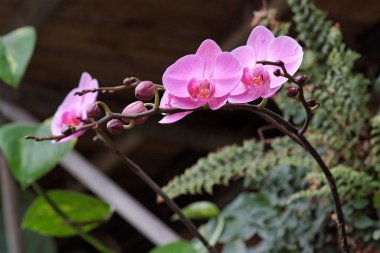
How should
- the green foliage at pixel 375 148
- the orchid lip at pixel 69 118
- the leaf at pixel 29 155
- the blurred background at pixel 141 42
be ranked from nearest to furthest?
the orchid lip at pixel 69 118, the green foliage at pixel 375 148, the leaf at pixel 29 155, the blurred background at pixel 141 42

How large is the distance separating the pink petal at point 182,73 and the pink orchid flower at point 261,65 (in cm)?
3

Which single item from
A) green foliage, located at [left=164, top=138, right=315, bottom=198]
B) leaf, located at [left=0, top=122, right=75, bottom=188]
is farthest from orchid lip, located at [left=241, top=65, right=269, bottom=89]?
leaf, located at [left=0, top=122, right=75, bottom=188]

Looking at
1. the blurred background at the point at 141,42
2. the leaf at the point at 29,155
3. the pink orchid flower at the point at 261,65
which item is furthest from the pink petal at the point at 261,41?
the blurred background at the point at 141,42

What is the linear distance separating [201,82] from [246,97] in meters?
0.04

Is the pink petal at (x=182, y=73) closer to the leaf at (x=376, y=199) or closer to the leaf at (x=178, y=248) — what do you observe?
the leaf at (x=376, y=199)

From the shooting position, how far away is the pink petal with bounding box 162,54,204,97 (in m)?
0.50

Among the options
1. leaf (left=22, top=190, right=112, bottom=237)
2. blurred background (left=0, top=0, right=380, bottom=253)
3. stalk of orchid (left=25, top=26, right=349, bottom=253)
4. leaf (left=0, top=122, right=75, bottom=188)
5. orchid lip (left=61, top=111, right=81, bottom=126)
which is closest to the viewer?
stalk of orchid (left=25, top=26, right=349, bottom=253)

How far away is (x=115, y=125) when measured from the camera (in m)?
0.51

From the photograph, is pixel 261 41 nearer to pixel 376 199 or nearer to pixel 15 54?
pixel 376 199

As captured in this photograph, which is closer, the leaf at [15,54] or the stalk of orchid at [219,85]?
the stalk of orchid at [219,85]

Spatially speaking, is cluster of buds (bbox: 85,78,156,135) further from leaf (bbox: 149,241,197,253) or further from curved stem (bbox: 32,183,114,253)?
curved stem (bbox: 32,183,114,253)

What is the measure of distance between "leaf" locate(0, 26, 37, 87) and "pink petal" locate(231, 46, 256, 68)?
660 millimetres

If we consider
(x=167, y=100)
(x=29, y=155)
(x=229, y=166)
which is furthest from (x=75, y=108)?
(x=29, y=155)

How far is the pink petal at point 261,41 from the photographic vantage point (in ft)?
1.71
